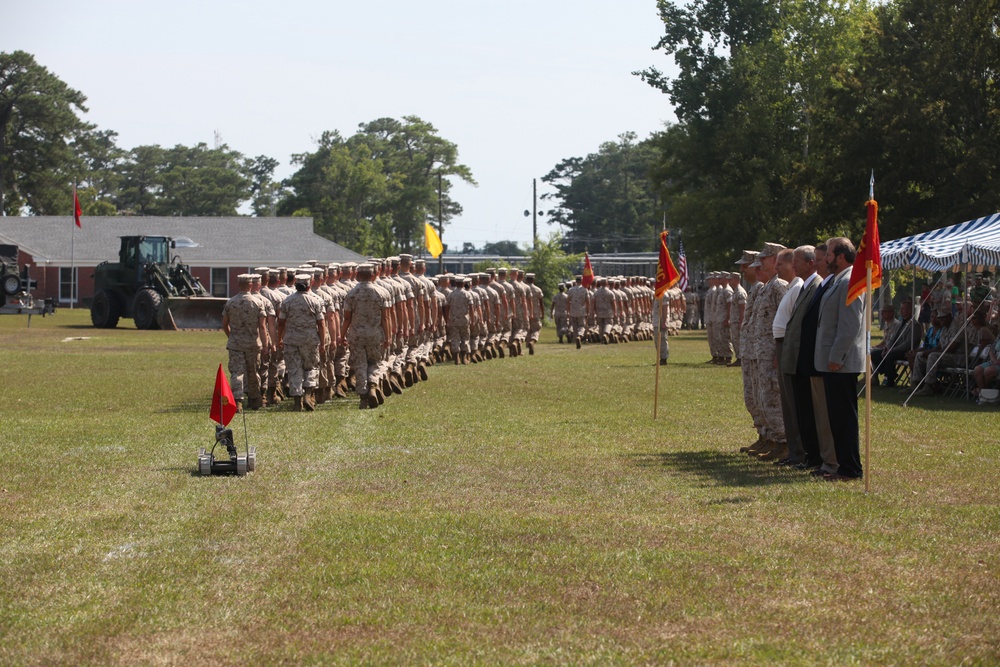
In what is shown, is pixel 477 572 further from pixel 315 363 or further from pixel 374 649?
pixel 315 363

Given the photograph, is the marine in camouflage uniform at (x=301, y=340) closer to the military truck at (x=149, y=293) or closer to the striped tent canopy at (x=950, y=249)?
the striped tent canopy at (x=950, y=249)

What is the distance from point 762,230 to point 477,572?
4945 cm

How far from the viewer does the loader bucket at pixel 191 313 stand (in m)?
45.3

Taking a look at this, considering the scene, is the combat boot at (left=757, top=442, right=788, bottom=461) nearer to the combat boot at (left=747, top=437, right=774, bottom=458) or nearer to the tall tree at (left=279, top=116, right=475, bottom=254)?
the combat boot at (left=747, top=437, right=774, bottom=458)

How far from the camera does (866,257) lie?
1058 centimetres

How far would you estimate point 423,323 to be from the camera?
2297 cm

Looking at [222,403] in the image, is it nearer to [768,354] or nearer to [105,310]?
[768,354]

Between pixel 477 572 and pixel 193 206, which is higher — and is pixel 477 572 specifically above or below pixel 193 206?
below

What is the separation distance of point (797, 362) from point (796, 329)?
28 centimetres

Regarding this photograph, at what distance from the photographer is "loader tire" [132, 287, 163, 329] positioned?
151 ft

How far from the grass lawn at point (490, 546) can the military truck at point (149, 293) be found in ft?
96.8

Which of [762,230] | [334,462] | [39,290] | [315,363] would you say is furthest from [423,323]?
[39,290]

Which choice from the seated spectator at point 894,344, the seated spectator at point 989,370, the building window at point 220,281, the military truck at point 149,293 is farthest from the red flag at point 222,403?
the building window at point 220,281

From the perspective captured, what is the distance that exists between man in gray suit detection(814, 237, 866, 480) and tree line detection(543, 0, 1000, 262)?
28632 millimetres
